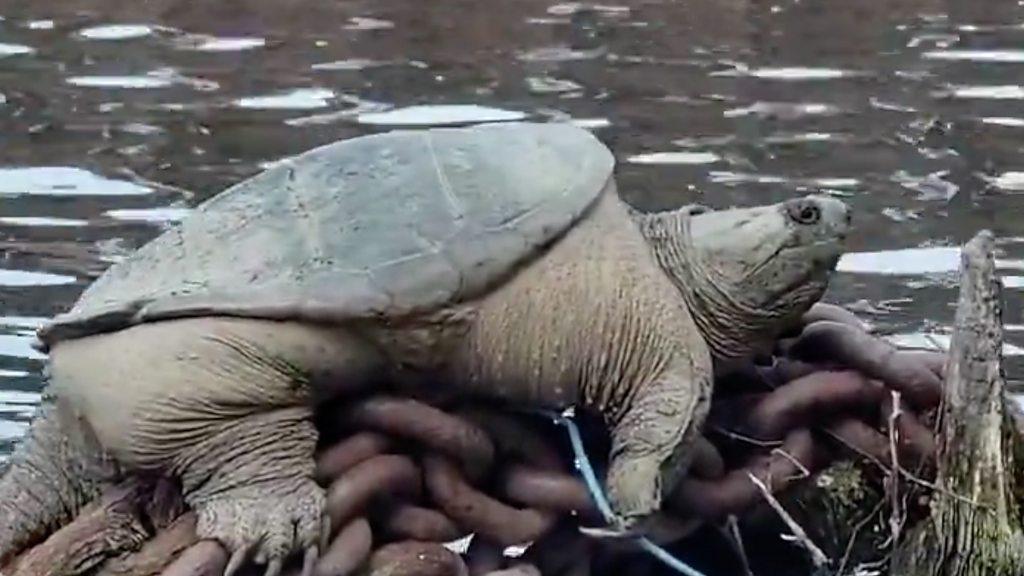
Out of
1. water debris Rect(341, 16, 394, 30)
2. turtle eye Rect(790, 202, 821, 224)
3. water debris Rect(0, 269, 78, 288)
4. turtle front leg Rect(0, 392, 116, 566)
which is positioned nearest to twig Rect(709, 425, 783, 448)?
turtle eye Rect(790, 202, 821, 224)

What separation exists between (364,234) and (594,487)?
2.30ft

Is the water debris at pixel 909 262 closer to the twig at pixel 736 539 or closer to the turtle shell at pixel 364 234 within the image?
the twig at pixel 736 539

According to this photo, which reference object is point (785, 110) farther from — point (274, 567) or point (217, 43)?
point (274, 567)

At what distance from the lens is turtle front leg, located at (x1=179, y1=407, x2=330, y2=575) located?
436cm

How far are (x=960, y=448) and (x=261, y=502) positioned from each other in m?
1.43

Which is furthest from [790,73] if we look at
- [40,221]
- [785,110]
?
[40,221]

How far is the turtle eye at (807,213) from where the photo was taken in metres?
4.75

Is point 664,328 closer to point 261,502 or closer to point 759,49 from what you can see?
point 261,502

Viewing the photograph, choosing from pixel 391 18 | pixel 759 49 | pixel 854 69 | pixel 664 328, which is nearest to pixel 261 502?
pixel 664 328

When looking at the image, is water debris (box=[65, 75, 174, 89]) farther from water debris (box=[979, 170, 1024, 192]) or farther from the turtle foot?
the turtle foot

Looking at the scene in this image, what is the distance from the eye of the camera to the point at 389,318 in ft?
14.7

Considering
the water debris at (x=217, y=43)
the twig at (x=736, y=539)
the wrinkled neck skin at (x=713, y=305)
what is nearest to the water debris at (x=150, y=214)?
the wrinkled neck skin at (x=713, y=305)

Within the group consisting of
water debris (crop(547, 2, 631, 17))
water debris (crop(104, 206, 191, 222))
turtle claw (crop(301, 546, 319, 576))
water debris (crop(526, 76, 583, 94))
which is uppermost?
turtle claw (crop(301, 546, 319, 576))

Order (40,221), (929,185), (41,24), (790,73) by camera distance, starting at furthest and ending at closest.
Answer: (41,24) < (790,73) < (929,185) < (40,221)
